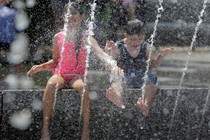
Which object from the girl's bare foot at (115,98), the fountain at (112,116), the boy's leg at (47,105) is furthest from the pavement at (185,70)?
the boy's leg at (47,105)

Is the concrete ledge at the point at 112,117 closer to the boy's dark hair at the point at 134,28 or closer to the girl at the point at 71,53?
the girl at the point at 71,53

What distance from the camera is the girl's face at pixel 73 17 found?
206 inches

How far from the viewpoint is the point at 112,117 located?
509 centimetres

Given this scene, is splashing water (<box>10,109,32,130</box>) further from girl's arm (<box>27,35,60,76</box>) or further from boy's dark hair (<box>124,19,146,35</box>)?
boy's dark hair (<box>124,19,146,35</box>)

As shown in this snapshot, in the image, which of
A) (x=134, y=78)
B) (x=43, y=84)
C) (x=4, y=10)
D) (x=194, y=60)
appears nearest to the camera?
(x=134, y=78)

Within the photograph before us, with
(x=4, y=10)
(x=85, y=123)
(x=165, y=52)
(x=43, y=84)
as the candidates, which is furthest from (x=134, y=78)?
(x=4, y=10)

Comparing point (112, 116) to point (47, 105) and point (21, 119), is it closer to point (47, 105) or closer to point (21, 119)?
point (47, 105)

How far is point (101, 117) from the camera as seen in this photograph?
505 centimetres

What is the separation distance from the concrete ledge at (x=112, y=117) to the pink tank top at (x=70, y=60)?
318mm

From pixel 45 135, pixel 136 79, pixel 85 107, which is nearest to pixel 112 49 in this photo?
pixel 136 79

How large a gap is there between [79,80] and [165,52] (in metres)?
0.83

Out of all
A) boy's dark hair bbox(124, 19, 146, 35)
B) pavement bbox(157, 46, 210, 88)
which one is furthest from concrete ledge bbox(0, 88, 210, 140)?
pavement bbox(157, 46, 210, 88)

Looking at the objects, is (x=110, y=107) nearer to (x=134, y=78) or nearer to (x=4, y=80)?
(x=134, y=78)

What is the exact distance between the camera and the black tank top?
5.33 metres
